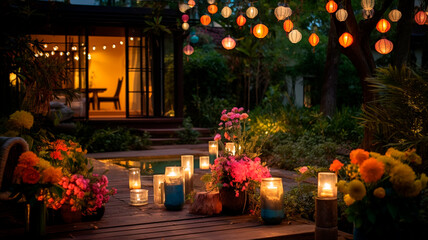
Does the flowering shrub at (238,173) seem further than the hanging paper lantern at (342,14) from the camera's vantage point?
No

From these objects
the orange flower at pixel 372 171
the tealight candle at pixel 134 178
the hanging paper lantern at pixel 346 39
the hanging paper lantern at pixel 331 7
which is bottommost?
the tealight candle at pixel 134 178

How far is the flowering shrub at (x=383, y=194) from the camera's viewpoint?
10.7 feet

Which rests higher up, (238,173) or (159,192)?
(238,173)

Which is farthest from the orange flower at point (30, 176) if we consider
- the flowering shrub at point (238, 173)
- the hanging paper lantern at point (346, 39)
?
the hanging paper lantern at point (346, 39)

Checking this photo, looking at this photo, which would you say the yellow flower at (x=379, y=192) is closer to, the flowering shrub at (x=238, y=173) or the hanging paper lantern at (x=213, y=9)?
the flowering shrub at (x=238, y=173)

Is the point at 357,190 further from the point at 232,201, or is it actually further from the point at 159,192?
the point at 159,192

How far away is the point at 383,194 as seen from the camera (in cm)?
325

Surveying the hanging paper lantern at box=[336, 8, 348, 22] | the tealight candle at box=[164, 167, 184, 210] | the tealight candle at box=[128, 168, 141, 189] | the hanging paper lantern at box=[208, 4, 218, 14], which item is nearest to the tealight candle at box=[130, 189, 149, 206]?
the tealight candle at box=[164, 167, 184, 210]

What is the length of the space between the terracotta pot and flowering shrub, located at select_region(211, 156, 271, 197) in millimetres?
53

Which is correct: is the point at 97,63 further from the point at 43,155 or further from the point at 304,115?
the point at 43,155

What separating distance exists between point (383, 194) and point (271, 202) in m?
1.23

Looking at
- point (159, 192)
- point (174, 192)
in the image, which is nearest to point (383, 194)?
point (174, 192)

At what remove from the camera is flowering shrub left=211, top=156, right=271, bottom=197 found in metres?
4.64

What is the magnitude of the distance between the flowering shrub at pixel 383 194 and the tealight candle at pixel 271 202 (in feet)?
3.12
